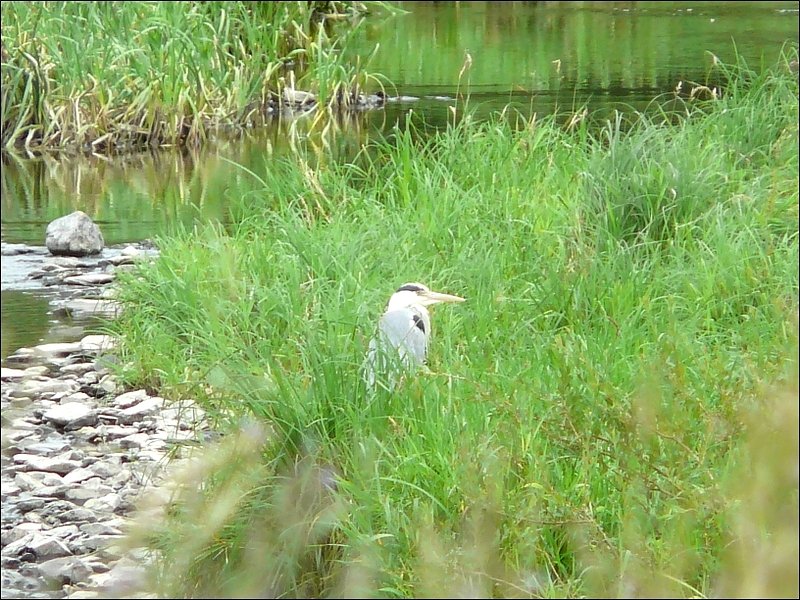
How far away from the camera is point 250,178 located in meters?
6.56

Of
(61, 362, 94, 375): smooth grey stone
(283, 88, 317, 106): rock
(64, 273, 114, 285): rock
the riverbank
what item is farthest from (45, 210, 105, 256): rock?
(283, 88, 317, 106): rock

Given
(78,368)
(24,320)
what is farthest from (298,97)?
(78,368)

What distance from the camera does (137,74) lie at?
302 inches

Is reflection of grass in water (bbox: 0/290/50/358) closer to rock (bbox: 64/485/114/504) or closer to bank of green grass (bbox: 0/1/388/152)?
rock (bbox: 64/485/114/504)

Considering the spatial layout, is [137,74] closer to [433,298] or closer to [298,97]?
[298,97]

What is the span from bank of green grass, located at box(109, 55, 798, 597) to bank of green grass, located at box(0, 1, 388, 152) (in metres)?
2.41

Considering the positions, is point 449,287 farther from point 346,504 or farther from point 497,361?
point 346,504

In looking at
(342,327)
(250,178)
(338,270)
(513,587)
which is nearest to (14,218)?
(250,178)

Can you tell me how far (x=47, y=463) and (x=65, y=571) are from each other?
2.22ft

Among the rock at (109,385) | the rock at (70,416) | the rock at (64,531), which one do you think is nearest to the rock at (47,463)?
the rock at (70,416)

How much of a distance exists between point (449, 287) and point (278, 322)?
56 cm

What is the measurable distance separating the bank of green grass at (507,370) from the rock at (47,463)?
386 millimetres

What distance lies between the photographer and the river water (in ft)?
19.7

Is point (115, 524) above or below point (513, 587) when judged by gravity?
below
